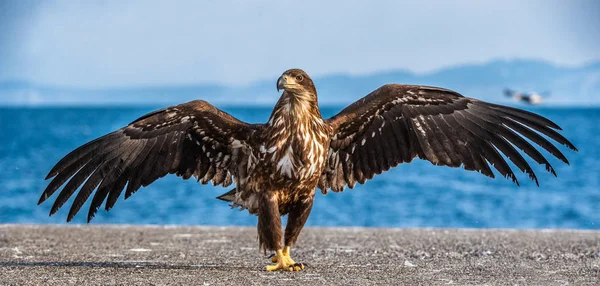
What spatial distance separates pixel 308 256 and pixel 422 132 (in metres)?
1.87

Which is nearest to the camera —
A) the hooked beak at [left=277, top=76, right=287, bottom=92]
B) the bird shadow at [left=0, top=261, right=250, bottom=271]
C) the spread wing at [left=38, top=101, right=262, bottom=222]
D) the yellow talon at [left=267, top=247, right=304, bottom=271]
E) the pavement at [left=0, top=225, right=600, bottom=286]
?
the hooked beak at [left=277, top=76, right=287, bottom=92]

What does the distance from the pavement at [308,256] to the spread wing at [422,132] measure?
98cm

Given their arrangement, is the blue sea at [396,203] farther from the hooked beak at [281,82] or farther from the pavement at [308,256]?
the hooked beak at [281,82]

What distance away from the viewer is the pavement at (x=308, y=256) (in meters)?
9.00

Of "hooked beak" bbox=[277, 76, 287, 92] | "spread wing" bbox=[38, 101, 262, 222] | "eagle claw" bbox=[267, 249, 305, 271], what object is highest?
"hooked beak" bbox=[277, 76, 287, 92]

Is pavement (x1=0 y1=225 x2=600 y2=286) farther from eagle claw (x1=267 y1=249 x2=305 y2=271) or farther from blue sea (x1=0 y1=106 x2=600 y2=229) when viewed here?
blue sea (x1=0 y1=106 x2=600 y2=229)

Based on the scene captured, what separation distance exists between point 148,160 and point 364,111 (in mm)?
2019

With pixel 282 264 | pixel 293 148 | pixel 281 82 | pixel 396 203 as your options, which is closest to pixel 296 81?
pixel 281 82

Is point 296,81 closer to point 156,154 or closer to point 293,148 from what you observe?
point 293,148

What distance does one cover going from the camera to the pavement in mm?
9000

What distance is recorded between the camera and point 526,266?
10.0 m

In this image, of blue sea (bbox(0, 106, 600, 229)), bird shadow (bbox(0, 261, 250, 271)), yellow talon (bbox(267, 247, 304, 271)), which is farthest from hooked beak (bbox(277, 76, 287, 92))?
blue sea (bbox(0, 106, 600, 229))

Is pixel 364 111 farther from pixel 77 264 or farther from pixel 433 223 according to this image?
pixel 433 223

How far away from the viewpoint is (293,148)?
29.5ft
